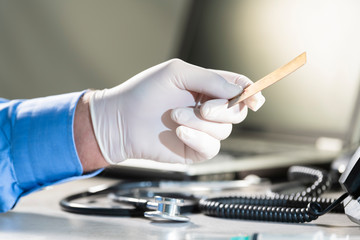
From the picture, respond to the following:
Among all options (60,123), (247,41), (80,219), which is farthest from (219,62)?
(80,219)

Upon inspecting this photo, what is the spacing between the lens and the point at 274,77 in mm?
698

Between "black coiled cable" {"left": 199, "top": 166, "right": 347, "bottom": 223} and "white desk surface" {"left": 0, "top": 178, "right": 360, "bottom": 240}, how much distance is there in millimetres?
12

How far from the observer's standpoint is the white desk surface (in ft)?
2.35

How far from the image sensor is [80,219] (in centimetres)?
85

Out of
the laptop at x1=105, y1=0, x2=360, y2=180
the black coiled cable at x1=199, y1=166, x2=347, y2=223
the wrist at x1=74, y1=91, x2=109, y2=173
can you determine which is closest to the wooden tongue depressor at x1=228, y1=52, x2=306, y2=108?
the black coiled cable at x1=199, y1=166, x2=347, y2=223

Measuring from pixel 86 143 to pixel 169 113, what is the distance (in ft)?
0.60

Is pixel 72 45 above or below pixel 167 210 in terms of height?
above

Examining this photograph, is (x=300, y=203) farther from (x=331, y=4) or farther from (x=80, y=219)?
(x=331, y=4)

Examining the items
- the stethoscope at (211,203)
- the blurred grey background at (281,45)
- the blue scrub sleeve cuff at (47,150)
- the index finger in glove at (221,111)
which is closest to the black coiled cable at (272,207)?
the stethoscope at (211,203)

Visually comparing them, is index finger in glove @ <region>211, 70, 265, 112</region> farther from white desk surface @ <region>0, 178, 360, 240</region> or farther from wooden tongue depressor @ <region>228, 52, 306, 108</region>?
white desk surface @ <region>0, 178, 360, 240</region>

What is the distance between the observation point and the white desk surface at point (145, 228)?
72 centimetres

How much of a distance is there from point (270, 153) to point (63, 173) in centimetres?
69

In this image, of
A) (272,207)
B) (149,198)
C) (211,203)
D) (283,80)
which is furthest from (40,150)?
(283,80)

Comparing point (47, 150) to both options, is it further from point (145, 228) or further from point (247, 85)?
point (247, 85)
